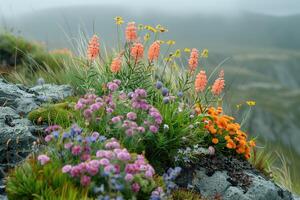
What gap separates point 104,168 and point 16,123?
8.75 feet

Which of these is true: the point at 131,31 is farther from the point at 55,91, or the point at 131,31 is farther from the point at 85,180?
the point at 85,180

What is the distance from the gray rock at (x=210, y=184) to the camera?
7012 millimetres

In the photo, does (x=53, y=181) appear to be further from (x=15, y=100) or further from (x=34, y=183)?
(x=15, y=100)

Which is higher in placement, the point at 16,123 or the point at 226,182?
the point at 16,123

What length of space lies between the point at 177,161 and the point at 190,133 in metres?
0.54

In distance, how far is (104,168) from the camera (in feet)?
15.0

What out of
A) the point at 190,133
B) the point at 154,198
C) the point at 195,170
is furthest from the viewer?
the point at 195,170

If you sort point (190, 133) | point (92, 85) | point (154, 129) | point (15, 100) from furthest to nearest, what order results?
point (92, 85) < point (15, 100) < point (190, 133) < point (154, 129)

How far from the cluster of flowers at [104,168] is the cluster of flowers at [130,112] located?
47cm

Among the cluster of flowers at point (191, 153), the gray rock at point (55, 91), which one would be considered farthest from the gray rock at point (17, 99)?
the cluster of flowers at point (191, 153)

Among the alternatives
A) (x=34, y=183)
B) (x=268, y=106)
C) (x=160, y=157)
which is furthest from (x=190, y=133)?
(x=268, y=106)

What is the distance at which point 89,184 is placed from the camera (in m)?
4.66

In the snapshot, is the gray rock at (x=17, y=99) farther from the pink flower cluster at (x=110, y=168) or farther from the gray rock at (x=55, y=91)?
the pink flower cluster at (x=110, y=168)

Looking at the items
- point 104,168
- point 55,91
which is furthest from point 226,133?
point 104,168
